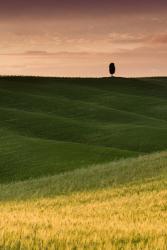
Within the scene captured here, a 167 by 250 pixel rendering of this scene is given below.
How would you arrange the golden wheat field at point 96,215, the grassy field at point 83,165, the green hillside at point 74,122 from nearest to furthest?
the golden wheat field at point 96,215, the grassy field at point 83,165, the green hillside at point 74,122

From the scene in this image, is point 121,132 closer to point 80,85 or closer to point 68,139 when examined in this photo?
point 68,139

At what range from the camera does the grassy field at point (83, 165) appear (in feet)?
35.9

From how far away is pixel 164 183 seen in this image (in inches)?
923

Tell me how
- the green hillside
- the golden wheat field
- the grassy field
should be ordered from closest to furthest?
the golden wheat field < the grassy field < the green hillside

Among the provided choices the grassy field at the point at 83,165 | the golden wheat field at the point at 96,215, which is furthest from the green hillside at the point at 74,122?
the golden wheat field at the point at 96,215

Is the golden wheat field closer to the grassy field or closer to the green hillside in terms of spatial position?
the grassy field

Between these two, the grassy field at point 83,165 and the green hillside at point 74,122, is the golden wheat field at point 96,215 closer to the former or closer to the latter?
the grassy field at point 83,165

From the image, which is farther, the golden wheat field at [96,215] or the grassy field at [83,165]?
the grassy field at [83,165]

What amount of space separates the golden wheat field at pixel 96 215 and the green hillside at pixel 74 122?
1380cm

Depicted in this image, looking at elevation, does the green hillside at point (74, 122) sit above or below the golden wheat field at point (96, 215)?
below

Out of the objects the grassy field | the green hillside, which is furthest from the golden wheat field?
the green hillside

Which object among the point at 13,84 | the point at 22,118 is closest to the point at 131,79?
the point at 13,84

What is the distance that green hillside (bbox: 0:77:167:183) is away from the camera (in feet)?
151

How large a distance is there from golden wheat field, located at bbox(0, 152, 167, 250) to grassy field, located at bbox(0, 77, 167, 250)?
23 millimetres
